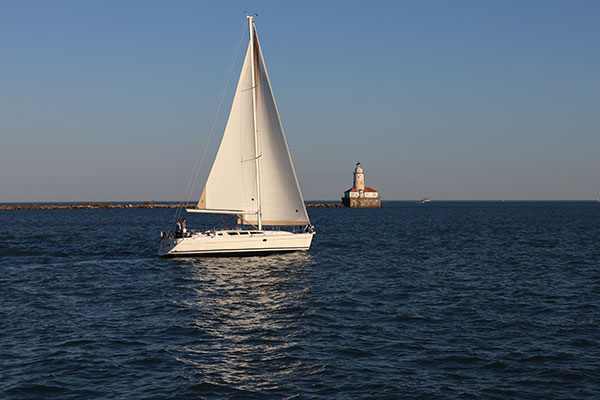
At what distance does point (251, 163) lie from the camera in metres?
35.0

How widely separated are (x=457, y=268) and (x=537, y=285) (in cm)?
662

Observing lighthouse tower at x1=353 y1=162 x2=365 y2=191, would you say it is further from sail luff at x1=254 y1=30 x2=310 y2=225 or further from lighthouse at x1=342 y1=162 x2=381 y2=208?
sail luff at x1=254 y1=30 x2=310 y2=225

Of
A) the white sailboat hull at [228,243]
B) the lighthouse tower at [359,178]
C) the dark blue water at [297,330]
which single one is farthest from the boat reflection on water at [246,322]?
the lighthouse tower at [359,178]

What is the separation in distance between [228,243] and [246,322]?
15187 mm

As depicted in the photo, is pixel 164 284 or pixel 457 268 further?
pixel 457 268

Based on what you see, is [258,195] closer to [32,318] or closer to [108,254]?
[108,254]

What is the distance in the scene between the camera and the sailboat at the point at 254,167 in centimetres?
3472

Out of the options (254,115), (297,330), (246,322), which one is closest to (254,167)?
(254,115)

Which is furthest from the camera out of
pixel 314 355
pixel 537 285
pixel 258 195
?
pixel 258 195

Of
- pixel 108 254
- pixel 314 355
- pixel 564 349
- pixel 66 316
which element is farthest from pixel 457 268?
pixel 108 254

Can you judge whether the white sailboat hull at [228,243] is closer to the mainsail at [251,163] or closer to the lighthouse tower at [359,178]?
the mainsail at [251,163]

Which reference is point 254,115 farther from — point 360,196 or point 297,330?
point 360,196

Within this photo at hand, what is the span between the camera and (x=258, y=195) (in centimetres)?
3494

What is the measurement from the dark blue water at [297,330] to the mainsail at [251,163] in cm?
449
